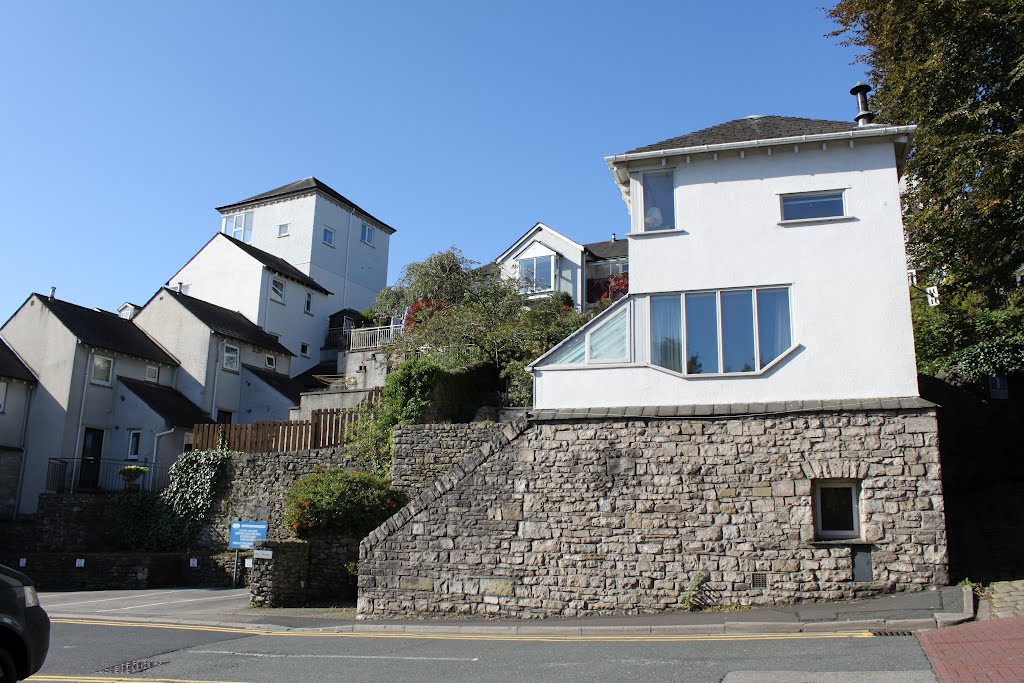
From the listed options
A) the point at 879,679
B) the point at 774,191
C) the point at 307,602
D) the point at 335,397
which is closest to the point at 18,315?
the point at 335,397

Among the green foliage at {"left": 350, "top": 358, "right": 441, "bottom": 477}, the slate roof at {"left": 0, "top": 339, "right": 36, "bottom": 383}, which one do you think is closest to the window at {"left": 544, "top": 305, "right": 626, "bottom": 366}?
→ the green foliage at {"left": 350, "top": 358, "right": 441, "bottom": 477}

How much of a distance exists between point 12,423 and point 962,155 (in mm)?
29595

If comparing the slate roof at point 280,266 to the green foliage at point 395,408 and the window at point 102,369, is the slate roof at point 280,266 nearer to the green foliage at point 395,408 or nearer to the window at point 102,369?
the window at point 102,369

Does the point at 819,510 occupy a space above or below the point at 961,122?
below

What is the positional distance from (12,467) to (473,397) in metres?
16.3

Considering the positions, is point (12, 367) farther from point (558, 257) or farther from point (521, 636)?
point (521, 636)

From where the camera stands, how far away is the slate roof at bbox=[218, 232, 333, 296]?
36031 millimetres

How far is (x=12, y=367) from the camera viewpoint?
2695 centimetres

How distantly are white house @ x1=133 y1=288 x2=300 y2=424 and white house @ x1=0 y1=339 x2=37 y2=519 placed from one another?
17.5ft

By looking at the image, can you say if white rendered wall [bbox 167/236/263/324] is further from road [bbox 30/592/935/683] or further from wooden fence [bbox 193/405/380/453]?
road [bbox 30/592/935/683]

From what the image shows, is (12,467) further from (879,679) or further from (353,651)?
(879,679)

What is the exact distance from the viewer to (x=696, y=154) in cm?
1472

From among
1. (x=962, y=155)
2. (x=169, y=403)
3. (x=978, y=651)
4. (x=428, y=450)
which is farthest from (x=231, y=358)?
(x=978, y=651)

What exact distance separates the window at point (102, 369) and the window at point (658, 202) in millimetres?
22048
